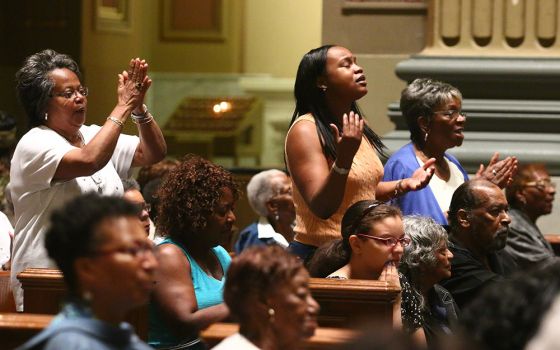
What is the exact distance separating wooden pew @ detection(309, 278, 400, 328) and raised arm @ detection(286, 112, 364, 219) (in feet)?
1.53

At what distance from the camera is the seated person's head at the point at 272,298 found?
379 centimetres

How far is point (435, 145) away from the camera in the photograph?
6445 millimetres

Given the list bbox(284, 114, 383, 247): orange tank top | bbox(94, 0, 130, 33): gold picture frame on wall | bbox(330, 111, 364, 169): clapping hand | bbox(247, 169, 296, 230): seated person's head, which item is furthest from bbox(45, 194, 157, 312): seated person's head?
bbox(94, 0, 130, 33): gold picture frame on wall

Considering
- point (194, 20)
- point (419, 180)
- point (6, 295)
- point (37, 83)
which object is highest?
point (194, 20)

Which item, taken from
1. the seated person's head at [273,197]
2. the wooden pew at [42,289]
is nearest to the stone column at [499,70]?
the seated person's head at [273,197]

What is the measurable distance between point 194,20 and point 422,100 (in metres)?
6.88

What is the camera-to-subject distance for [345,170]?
527 centimetres

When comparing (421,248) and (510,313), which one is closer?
(510,313)

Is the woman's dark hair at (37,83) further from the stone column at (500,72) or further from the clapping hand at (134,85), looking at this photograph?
the stone column at (500,72)

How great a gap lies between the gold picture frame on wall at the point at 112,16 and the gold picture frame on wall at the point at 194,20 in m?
0.58

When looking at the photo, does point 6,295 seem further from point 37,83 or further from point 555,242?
point 555,242

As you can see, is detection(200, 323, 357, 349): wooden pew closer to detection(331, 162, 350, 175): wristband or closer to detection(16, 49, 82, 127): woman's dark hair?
Answer: detection(331, 162, 350, 175): wristband

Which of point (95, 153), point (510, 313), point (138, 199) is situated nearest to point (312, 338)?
point (95, 153)

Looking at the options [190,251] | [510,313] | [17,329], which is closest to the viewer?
[510,313]
